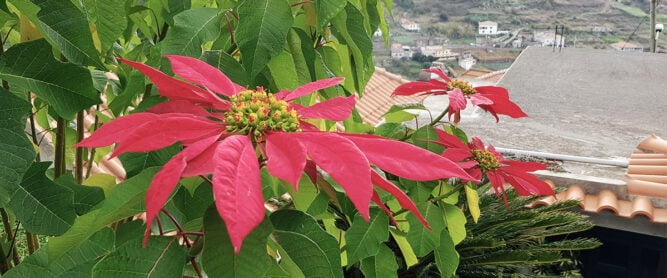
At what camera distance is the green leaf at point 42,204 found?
49cm

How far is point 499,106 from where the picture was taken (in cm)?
85

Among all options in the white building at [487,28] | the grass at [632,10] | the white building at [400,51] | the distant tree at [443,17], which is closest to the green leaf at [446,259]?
the white building at [400,51]

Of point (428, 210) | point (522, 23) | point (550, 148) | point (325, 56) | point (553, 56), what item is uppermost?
point (325, 56)

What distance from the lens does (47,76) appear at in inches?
20.4

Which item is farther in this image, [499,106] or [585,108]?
[585,108]

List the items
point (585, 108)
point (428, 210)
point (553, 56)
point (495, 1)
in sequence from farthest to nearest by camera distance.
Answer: point (495, 1), point (553, 56), point (585, 108), point (428, 210)

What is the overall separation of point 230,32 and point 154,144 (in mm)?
328

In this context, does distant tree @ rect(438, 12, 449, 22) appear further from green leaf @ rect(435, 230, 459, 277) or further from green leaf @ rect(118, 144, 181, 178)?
green leaf @ rect(118, 144, 181, 178)

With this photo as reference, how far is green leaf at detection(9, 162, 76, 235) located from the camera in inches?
19.5

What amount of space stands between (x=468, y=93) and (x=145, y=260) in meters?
0.72

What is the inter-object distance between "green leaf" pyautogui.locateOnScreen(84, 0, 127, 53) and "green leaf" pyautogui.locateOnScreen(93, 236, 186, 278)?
0.69 ft

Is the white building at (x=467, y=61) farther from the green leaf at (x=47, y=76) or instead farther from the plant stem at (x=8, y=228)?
the green leaf at (x=47, y=76)

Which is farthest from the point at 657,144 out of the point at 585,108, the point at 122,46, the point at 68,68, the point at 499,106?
the point at 68,68

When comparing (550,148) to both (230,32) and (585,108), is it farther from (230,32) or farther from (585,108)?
(230,32)
